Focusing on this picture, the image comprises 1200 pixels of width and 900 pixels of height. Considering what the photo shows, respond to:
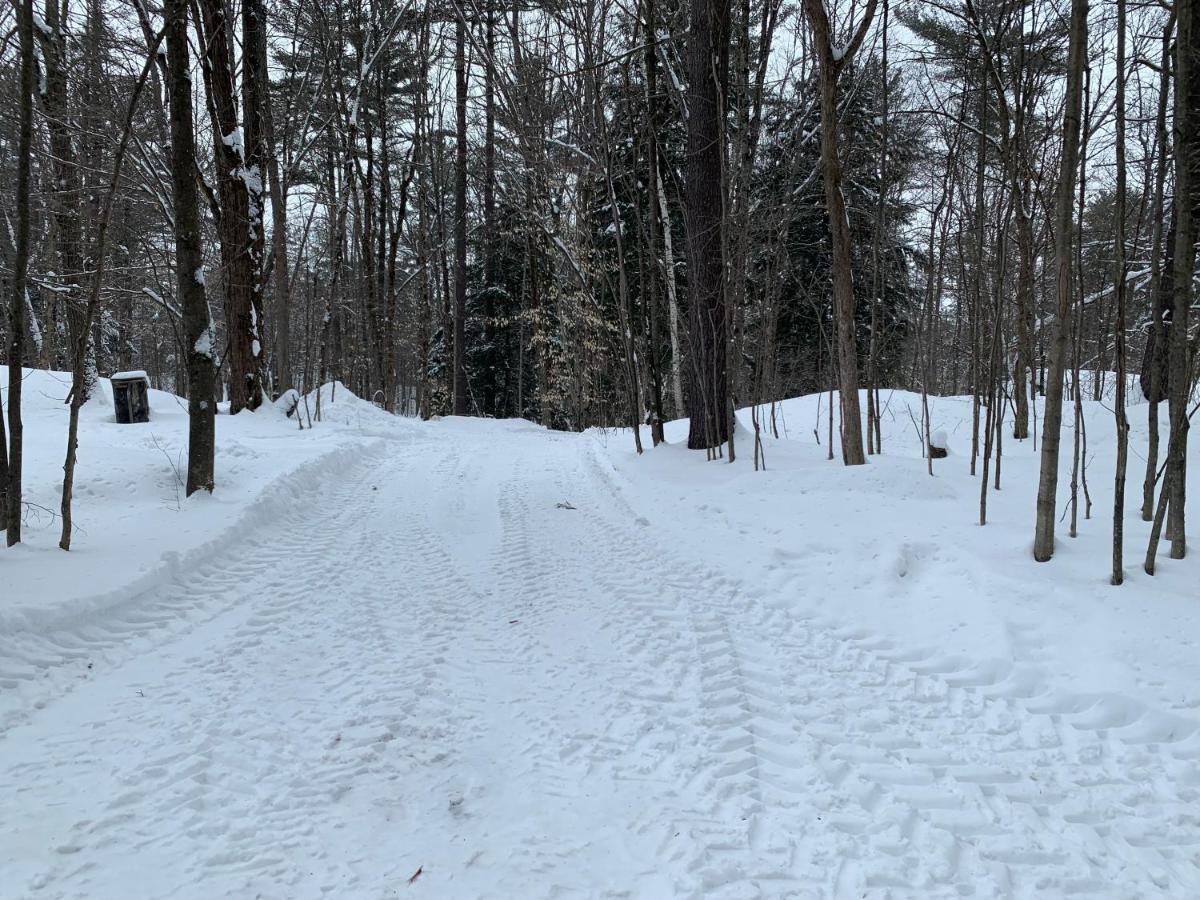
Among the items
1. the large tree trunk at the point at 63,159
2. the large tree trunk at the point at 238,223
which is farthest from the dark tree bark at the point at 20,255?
the large tree trunk at the point at 238,223

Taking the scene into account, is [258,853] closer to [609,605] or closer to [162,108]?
[609,605]

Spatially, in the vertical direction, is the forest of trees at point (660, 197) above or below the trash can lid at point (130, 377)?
above

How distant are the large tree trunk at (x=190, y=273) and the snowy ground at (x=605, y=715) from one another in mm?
1079

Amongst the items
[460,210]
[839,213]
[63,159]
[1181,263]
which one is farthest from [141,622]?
[460,210]

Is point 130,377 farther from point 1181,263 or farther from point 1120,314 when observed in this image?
point 1181,263

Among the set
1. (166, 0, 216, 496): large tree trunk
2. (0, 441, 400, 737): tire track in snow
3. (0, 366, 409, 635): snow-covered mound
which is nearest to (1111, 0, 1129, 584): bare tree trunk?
(0, 441, 400, 737): tire track in snow

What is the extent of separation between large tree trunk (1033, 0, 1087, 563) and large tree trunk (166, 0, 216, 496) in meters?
6.81

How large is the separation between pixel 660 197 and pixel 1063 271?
9.58m

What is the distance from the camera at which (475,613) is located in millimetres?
4203

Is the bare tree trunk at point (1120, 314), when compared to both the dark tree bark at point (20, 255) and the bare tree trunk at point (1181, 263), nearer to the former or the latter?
the bare tree trunk at point (1181, 263)

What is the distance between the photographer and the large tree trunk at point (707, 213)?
28.8ft

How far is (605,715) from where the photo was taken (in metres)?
3.01

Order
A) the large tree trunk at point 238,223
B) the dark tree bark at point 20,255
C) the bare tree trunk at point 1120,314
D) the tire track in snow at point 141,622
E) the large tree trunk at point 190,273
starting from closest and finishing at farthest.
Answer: the tire track in snow at point 141,622, the bare tree trunk at point 1120,314, the dark tree bark at point 20,255, the large tree trunk at point 190,273, the large tree trunk at point 238,223

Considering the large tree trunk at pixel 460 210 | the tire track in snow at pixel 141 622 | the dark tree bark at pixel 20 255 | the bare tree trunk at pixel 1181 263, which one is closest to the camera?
the tire track in snow at pixel 141 622
